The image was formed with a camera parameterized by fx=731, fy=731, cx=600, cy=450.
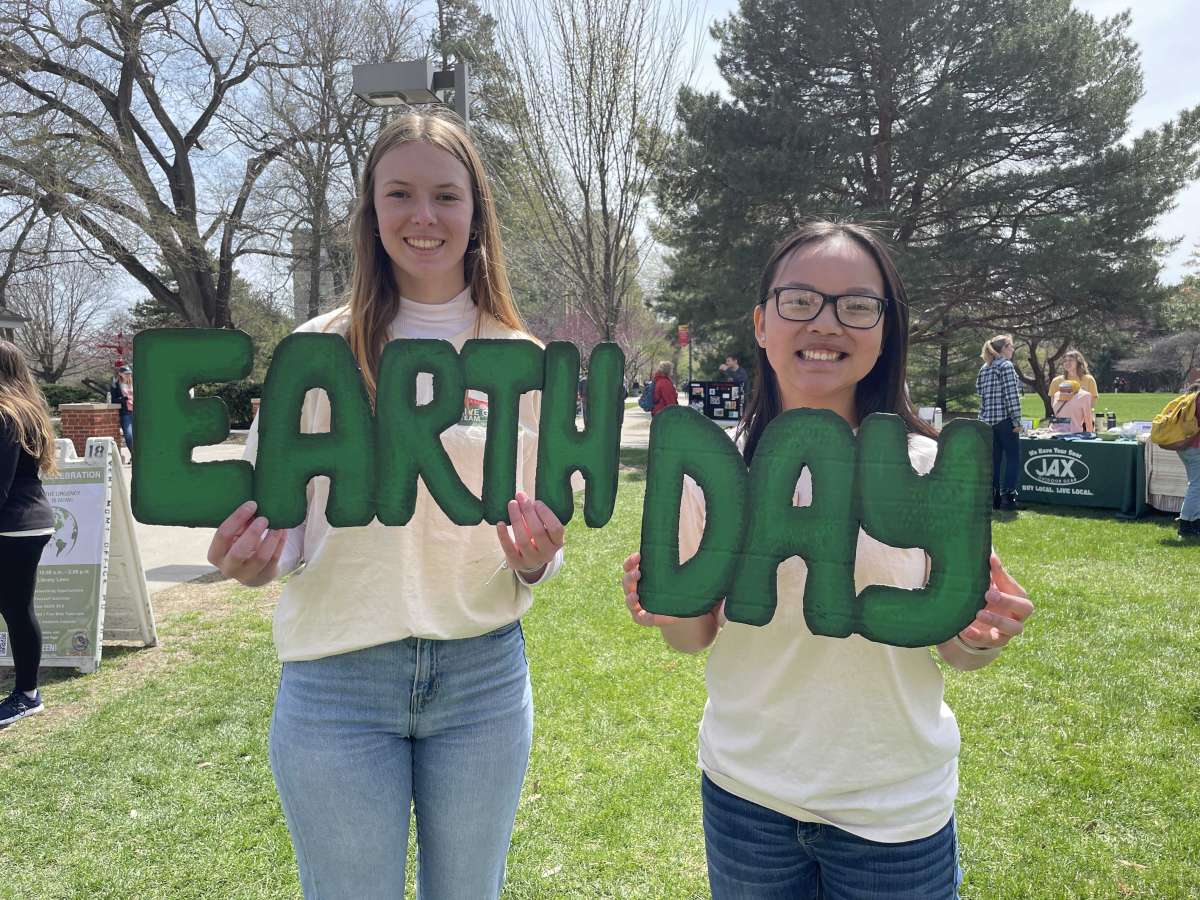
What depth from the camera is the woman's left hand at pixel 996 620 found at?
1134 mm

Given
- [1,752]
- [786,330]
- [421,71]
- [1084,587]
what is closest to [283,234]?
[421,71]

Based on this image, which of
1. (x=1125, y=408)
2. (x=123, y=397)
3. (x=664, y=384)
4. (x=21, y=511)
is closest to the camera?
(x=21, y=511)

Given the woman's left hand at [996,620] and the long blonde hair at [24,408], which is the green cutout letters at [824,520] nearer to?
the woman's left hand at [996,620]

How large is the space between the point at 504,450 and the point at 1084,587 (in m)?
5.27

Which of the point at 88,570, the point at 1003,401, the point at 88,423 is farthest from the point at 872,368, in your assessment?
the point at 88,423

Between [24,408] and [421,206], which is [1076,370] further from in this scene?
[24,408]

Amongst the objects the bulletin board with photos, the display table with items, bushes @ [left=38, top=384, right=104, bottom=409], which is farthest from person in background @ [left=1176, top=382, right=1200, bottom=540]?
bushes @ [left=38, top=384, right=104, bottom=409]

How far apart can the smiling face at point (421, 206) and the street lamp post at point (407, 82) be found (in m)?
3.95

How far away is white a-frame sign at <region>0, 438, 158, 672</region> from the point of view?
402 centimetres

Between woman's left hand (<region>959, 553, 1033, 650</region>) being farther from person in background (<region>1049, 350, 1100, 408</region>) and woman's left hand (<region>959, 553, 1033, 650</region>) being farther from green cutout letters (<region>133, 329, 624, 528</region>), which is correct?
person in background (<region>1049, 350, 1100, 408</region>)

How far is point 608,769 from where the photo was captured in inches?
118

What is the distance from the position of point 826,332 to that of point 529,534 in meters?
0.59

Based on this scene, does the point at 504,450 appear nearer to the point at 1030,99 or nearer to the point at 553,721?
the point at 553,721

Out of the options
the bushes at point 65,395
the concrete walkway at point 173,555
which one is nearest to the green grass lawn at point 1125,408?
the concrete walkway at point 173,555
